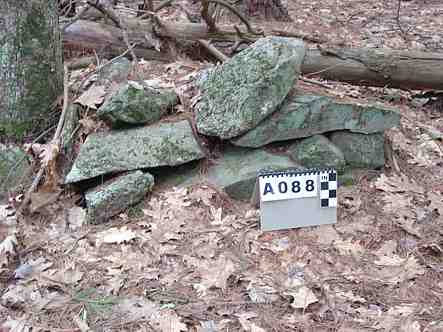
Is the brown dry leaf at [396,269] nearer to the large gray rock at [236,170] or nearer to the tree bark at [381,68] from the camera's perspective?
the large gray rock at [236,170]

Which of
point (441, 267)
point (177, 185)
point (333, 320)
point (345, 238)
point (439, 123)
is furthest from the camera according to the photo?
point (439, 123)

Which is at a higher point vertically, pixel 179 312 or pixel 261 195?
pixel 261 195

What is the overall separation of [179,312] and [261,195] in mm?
867

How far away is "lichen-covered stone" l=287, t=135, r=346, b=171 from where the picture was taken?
3482 millimetres

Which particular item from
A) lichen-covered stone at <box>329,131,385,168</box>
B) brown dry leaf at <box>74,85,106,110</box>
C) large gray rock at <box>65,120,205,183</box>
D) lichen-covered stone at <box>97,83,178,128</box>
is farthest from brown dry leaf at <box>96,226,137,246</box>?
lichen-covered stone at <box>329,131,385,168</box>

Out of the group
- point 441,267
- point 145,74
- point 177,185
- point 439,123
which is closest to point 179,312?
point 177,185

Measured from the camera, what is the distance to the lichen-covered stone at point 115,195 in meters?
3.20

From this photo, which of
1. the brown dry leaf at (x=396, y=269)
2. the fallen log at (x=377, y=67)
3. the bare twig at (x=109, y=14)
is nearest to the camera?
the brown dry leaf at (x=396, y=269)

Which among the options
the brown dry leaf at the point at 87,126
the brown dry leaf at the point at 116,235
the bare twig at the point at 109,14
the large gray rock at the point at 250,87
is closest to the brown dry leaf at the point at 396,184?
the large gray rock at the point at 250,87

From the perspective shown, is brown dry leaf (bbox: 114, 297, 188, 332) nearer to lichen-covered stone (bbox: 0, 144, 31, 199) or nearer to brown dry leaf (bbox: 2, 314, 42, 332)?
brown dry leaf (bbox: 2, 314, 42, 332)

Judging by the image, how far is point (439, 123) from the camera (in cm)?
452

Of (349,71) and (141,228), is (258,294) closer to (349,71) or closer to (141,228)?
(141,228)

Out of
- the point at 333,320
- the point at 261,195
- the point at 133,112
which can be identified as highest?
the point at 133,112

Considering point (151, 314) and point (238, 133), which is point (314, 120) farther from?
point (151, 314)
